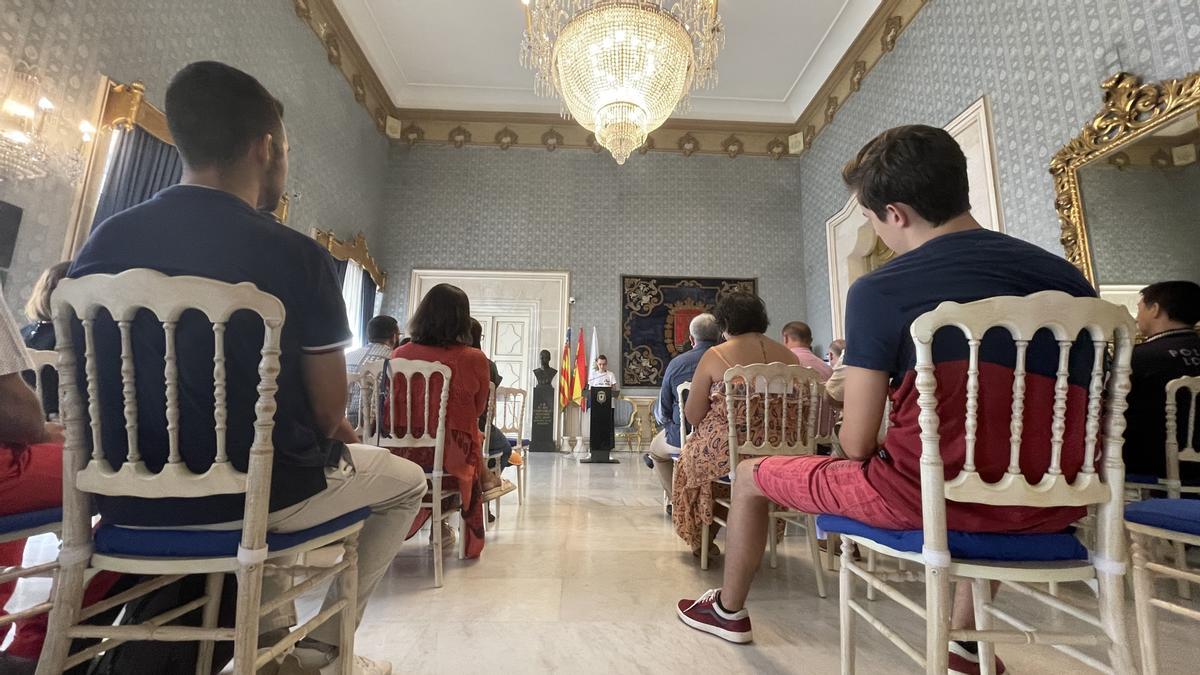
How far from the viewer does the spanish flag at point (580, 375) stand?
6.68 metres

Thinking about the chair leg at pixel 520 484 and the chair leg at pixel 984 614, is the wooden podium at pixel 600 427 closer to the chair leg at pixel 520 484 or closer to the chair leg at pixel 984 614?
the chair leg at pixel 520 484

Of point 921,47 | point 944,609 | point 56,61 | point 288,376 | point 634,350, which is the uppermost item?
point 921,47

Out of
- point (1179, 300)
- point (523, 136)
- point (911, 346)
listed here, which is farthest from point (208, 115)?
point (523, 136)

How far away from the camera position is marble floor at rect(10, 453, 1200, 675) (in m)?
1.36

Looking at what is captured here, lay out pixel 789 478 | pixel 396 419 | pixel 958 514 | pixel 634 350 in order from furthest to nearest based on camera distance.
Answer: pixel 634 350, pixel 396 419, pixel 789 478, pixel 958 514

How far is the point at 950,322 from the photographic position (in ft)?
2.73

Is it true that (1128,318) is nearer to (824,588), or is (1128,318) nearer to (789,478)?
(789,478)

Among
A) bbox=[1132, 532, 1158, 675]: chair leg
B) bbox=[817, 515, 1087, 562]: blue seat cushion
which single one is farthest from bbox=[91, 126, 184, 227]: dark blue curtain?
bbox=[1132, 532, 1158, 675]: chair leg

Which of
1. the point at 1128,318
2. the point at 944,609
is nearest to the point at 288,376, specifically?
the point at 944,609

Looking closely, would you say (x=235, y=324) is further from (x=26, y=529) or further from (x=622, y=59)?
(x=622, y=59)

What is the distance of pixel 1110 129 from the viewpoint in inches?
112

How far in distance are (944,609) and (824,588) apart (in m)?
1.08

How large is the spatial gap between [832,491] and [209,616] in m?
1.33

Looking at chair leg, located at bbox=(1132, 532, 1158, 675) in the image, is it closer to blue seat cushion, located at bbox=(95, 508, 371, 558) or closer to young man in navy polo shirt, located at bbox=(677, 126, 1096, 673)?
young man in navy polo shirt, located at bbox=(677, 126, 1096, 673)
